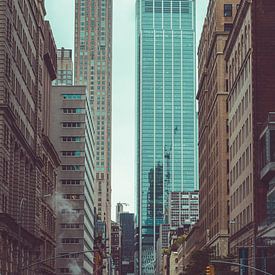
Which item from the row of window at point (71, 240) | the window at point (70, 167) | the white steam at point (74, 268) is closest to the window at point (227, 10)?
the window at point (70, 167)

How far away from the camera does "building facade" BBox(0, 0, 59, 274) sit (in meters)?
85.3

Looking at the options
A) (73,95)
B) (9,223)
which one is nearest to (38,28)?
(9,223)

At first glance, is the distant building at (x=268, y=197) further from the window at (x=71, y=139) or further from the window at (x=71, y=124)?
the window at (x=71, y=124)

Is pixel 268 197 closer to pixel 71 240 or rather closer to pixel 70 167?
pixel 71 240

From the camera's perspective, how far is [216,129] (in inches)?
5645

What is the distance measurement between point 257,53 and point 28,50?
87.8ft

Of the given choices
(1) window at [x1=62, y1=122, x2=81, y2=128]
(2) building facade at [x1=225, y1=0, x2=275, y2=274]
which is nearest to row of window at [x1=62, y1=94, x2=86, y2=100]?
(1) window at [x1=62, y1=122, x2=81, y2=128]

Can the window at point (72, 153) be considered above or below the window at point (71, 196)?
above

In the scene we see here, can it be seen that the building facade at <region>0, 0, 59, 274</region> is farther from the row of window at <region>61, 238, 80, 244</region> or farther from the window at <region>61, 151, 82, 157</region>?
the window at <region>61, 151, 82, 157</region>

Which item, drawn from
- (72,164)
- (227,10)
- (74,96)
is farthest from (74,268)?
(227,10)

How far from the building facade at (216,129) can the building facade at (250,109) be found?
57.6 ft

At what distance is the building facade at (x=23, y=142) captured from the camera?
85.3 m

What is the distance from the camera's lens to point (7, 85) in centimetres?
8675

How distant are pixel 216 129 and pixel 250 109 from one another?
126 feet
